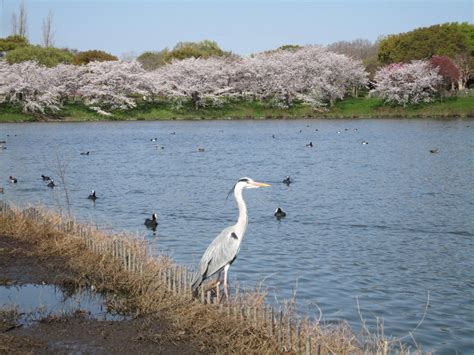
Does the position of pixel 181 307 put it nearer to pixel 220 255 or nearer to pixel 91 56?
pixel 220 255

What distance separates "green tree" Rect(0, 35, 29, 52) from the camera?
341 ft

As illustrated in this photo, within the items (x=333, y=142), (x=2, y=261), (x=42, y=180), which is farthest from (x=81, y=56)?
(x=2, y=261)

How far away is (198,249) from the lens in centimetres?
1634

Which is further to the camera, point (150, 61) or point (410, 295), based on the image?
point (150, 61)

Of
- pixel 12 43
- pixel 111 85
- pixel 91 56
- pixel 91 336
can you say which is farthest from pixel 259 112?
pixel 91 336

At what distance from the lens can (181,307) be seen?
9.34 metres

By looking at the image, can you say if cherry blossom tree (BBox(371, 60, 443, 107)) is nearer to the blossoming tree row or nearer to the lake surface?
the blossoming tree row

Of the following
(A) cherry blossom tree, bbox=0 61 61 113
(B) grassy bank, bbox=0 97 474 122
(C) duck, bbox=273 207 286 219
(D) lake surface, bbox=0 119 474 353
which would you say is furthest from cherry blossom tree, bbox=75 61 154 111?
(C) duck, bbox=273 207 286 219

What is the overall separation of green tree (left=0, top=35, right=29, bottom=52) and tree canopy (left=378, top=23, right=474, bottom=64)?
64.0 meters

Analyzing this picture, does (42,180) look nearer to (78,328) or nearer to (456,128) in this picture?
(78,328)

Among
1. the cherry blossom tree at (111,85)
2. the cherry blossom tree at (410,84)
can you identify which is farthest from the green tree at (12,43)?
the cherry blossom tree at (410,84)

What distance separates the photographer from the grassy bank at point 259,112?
7412cm

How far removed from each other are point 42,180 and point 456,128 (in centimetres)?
4098

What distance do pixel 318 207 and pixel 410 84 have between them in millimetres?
58841
